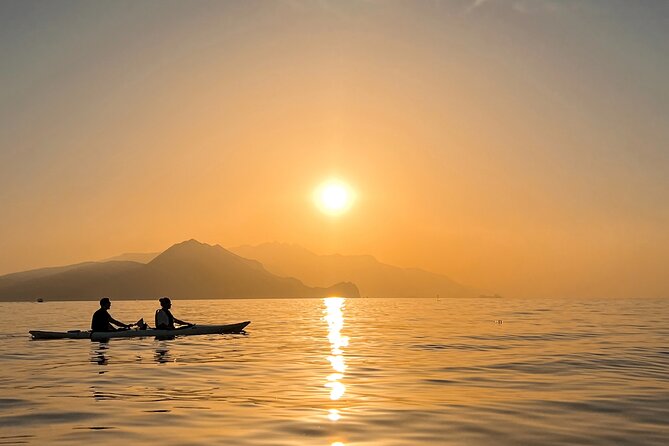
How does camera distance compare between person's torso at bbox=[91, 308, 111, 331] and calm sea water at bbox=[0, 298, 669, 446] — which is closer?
calm sea water at bbox=[0, 298, 669, 446]

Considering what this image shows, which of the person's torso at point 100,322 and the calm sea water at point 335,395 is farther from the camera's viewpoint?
the person's torso at point 100,322

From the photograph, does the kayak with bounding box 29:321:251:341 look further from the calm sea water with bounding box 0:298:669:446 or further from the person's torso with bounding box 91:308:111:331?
the calm sea water with bounding box 0:298:669:446

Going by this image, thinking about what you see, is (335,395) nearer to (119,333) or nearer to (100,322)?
(119,333)

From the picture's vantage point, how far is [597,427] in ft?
44.5

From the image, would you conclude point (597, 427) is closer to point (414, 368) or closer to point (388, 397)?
point (388, 397)

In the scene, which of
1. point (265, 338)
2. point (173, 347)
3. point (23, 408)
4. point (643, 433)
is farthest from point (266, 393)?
point (265, 338)

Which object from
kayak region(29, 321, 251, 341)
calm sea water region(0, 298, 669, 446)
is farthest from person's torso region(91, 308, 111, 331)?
calm sea water region(0, 298, 669, 446)

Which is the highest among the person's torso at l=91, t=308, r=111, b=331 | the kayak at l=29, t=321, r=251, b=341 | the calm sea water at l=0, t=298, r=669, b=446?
the person's torso at l=91, t=308, r=111, b=331

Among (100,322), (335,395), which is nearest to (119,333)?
(100,322)

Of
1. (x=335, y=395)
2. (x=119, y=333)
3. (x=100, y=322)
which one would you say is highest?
(x=100, y=322)

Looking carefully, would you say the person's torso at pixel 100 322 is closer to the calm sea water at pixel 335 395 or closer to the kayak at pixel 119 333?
the kayak at pixel 119 333

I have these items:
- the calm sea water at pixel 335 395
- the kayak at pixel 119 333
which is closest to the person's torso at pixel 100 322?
the kayak at pixel 119 333

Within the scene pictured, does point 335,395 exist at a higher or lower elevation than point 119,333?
lower

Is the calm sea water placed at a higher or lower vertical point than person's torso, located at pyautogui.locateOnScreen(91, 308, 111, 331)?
lower
